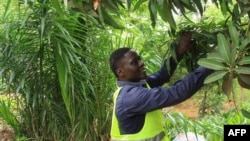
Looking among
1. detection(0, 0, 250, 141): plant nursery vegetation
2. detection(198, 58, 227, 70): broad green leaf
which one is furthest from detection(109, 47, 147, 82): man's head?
detection(198, 58, 227, 70): broad green leaf

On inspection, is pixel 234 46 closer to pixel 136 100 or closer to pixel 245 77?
pixel 245 77

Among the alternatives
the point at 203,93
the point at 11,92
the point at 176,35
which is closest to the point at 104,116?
the point at 11,92

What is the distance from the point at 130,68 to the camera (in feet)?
5.79

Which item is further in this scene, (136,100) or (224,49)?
(136,100)

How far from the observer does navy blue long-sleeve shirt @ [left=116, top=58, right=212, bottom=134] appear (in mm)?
1464

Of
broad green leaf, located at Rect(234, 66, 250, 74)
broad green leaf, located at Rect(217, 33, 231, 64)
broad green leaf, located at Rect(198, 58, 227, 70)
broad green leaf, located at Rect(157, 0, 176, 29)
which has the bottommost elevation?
broad green leaf, located at Rect(234, 66, 250, 74)

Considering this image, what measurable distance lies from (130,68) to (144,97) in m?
0.21

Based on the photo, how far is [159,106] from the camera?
1578 mm

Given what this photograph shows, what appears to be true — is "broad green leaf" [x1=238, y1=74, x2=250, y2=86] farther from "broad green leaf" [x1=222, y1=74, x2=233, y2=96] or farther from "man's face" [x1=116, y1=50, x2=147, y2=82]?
"man's face" [x1=116, y1=50, x2=147, y2=82]

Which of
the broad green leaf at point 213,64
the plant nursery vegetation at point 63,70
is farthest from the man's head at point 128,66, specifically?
the broad green leaf at point 213,64

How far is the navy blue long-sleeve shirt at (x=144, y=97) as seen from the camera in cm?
146

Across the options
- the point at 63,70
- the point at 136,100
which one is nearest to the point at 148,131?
the point at 136,100

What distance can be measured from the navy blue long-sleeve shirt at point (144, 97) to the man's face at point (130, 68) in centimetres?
3

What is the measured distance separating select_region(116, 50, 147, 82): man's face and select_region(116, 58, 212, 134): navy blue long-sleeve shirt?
0.03 metres
